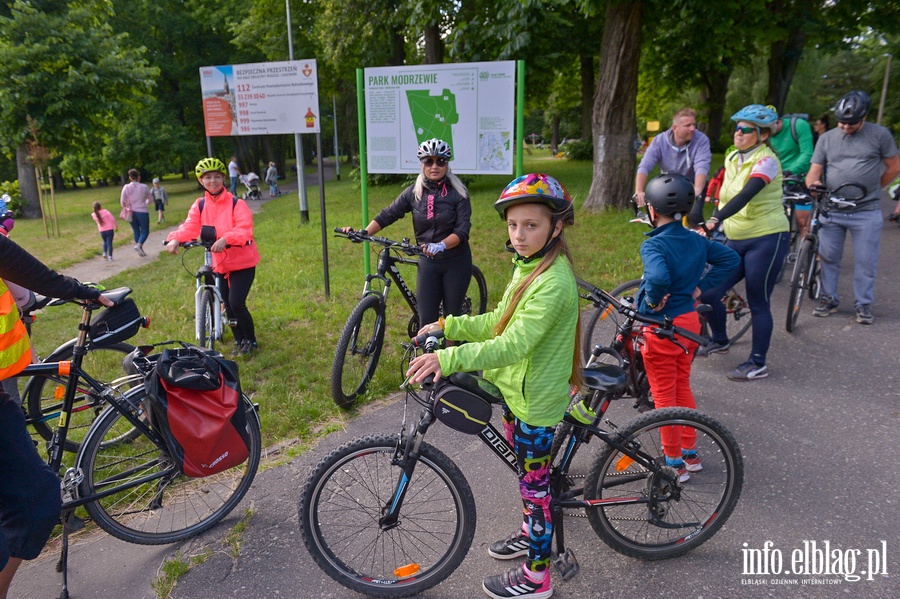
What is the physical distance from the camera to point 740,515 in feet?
10.5

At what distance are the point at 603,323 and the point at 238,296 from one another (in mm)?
3494

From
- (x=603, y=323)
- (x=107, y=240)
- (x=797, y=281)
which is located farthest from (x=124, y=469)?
(x=107, y=240)

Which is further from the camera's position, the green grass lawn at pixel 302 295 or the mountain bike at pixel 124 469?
the green grass lawn at pixel 302 295

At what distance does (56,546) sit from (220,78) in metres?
11.0

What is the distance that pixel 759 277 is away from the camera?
188 inches

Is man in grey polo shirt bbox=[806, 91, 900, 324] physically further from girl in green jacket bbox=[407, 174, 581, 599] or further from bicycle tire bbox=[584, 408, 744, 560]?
girl in green jacket bbox=[407, 174, 581, 599]

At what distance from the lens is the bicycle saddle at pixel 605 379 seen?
2.59 meters

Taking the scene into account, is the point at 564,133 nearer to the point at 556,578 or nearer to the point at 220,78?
the point at 220,78

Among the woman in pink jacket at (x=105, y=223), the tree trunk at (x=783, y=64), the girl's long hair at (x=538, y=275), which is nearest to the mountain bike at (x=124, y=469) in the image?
the girl's long hair at (x=538, y=275)

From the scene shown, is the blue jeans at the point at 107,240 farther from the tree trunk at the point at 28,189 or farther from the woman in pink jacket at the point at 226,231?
the tree trunk at the point at 28,189

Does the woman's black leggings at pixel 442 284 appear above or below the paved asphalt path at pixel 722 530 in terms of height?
above

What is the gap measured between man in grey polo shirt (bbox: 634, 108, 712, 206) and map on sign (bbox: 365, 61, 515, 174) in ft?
5.09

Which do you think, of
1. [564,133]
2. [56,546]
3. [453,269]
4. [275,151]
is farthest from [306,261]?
[564,133]

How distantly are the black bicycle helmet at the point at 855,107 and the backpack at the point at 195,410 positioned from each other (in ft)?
19.9
